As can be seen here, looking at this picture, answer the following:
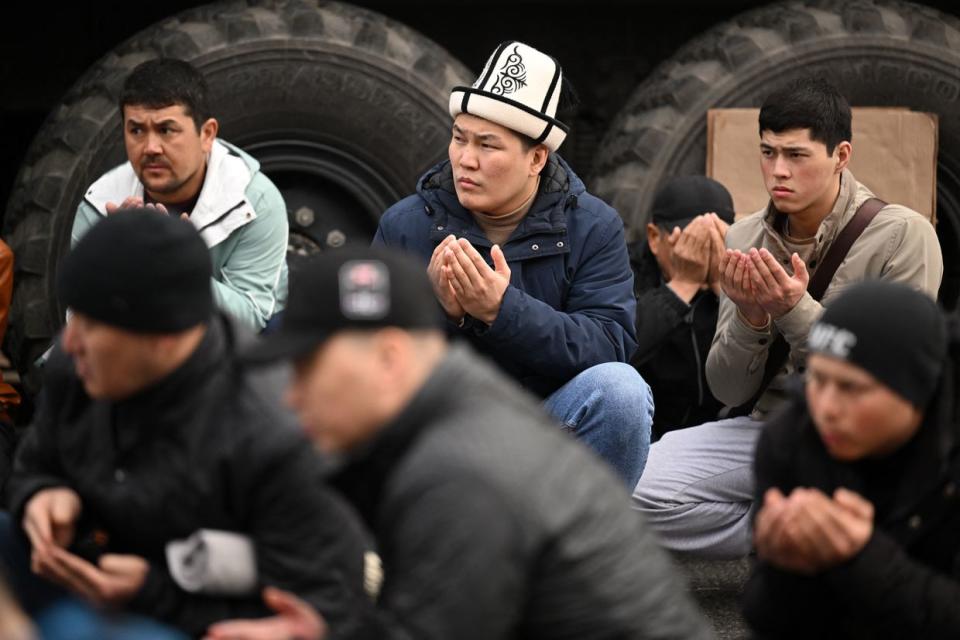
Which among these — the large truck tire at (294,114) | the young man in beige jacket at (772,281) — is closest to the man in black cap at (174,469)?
the young man in beige jacket at (772,281)

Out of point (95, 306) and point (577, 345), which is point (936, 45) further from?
point (95, 306)

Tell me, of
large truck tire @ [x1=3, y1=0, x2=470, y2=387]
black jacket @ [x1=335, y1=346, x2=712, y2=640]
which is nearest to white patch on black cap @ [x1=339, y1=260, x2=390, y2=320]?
black jacket @ [x1=335, y1=346, x2=712, y2=640]

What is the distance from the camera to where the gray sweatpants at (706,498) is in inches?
175

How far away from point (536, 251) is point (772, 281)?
0.68 metres

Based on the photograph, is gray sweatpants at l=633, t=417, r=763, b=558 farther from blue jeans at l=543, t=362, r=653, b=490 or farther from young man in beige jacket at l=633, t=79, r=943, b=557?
blue jeans at l=543, t=362, r=653, b=490

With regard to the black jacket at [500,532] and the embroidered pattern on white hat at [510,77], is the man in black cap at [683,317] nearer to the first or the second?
the embroidered pattern on white hat at [510,77]

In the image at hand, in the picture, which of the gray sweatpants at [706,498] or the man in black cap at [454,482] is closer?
the man in black cap at [454,482]

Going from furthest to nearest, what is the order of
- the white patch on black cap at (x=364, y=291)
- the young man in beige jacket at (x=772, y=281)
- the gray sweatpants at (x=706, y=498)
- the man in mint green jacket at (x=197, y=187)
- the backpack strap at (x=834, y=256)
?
the man in mint green jacket at (x=197, y=187) < the gray sweatpants at (x=706, y=498) < the backpack strap at (x=834, y=256) < the young man in beige jacket at (x=772, y=281) < the white patch on black cap at (x=364, y=291)

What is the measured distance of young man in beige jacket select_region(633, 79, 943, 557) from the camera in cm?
412

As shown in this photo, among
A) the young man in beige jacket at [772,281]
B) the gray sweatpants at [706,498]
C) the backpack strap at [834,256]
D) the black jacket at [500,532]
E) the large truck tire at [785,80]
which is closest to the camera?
the black jacket at [500,532]

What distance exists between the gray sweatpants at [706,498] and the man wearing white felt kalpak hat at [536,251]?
0.70ft

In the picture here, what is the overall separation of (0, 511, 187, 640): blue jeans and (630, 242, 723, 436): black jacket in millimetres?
2192

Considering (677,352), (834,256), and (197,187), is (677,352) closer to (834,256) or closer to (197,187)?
(834,256)

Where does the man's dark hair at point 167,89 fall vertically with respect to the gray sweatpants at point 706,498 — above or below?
above
